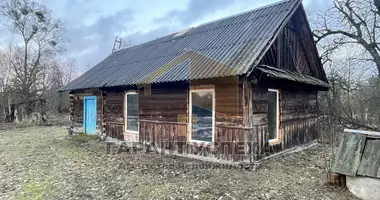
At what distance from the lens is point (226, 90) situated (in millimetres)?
6504

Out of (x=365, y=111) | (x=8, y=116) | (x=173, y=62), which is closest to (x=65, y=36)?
(x=8, y=116)

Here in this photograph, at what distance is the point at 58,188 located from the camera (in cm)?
507

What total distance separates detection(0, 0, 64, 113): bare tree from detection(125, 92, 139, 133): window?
14788 millimetres

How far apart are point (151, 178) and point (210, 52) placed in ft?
13.6

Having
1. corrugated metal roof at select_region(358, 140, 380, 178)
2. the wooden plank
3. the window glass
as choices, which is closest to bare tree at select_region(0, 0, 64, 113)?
the window glass

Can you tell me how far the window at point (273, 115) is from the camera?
285 inches

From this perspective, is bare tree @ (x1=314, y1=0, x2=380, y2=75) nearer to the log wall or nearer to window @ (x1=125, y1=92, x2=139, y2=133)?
the log wall

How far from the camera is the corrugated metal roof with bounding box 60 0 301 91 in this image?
21.1 feet

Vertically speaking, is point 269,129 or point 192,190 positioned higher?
point 269,129

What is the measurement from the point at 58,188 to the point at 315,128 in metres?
9.18

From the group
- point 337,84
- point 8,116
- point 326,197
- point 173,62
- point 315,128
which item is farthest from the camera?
point 8,116

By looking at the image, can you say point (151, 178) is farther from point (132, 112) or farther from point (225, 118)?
point (132, 112)

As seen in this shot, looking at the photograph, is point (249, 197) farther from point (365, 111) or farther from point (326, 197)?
point (365, 111)

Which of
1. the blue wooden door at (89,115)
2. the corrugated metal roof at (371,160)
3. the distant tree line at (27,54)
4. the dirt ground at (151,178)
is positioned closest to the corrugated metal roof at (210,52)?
the blue wooden door at (89,115)
